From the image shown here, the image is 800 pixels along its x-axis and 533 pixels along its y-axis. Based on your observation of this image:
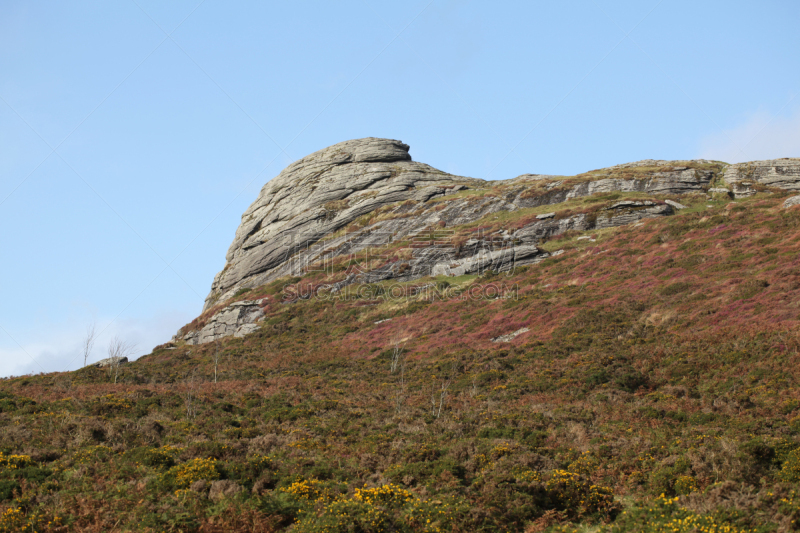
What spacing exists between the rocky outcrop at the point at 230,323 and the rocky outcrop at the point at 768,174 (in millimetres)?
70052

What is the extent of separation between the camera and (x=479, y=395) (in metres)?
29.4

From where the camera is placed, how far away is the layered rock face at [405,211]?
63219 mm

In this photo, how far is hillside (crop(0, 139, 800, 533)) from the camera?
Answer: 14.6m

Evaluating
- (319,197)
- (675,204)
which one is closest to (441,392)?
(675,204)

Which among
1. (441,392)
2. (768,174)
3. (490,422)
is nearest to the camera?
(490,422)

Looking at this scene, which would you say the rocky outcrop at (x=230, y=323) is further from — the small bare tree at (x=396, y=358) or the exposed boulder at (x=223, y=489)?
the exposed boulder at (x=223, y=489)

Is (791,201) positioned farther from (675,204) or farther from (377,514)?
(377,514)

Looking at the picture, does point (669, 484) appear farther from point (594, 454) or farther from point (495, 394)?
point (495, 394)

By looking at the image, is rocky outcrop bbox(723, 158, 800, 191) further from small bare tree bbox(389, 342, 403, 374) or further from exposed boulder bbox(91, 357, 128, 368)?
exposed boulder bbox(91, 357, 128, 368)

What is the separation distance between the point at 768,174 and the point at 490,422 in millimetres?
72283

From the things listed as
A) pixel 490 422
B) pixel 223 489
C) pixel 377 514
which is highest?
pixel 223 489

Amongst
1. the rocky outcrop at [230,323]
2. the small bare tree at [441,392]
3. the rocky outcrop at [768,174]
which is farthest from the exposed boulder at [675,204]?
the rocky outcrop at [230,323]

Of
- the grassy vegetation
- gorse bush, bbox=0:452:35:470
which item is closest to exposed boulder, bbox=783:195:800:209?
the grassy vegetation

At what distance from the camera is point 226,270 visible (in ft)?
295
